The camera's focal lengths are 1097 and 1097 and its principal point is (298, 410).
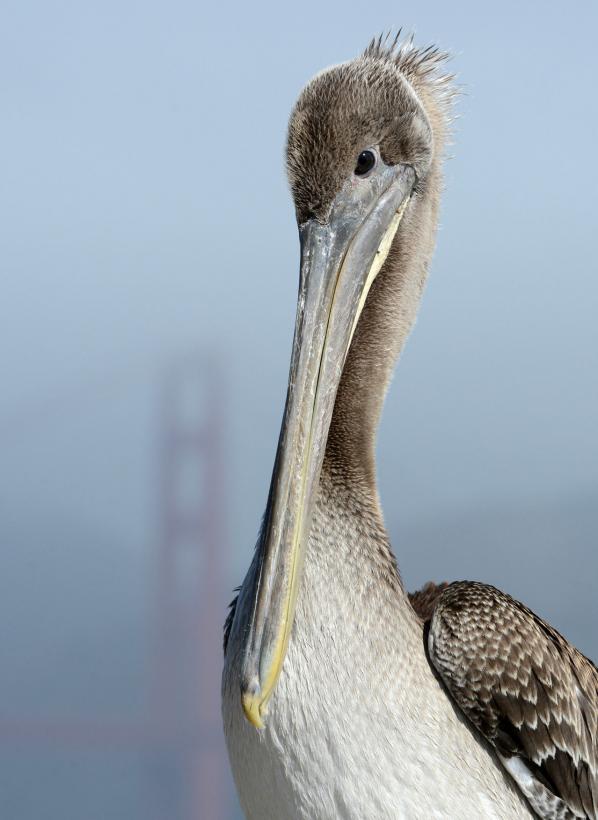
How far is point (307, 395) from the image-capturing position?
149 cm

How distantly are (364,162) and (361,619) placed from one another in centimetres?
64

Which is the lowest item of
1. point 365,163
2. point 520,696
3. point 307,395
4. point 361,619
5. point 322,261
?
point 520,696

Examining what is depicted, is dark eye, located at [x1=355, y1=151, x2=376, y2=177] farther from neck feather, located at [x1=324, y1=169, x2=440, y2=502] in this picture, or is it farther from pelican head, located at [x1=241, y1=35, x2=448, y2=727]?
neck feather, located at [x1=324, y1=169, x2=440, y2=502]

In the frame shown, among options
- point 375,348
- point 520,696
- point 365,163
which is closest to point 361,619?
point 520,696

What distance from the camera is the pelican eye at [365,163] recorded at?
60.2 inches

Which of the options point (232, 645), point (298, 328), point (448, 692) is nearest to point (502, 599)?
point (448, 692)

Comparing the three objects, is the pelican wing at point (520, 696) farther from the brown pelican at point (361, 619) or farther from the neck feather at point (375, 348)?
the neck feather at point (375, 348)

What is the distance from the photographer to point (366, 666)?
4.92 ft

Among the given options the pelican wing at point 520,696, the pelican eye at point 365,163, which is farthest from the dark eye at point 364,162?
the pelican wing at point 520,696

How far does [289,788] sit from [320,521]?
Result: 1.21 ft

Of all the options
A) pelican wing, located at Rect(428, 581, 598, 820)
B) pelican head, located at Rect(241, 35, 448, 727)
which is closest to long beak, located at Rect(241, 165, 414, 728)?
pelican head, located at Rect(241, 35, 448, 727)

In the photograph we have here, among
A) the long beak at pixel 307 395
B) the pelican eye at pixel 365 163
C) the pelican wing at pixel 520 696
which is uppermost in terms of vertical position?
the pelican eye at pixel 365 163

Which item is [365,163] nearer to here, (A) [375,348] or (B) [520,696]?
(A) [375,348]

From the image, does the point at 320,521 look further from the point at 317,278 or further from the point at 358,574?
the point at 317,278
